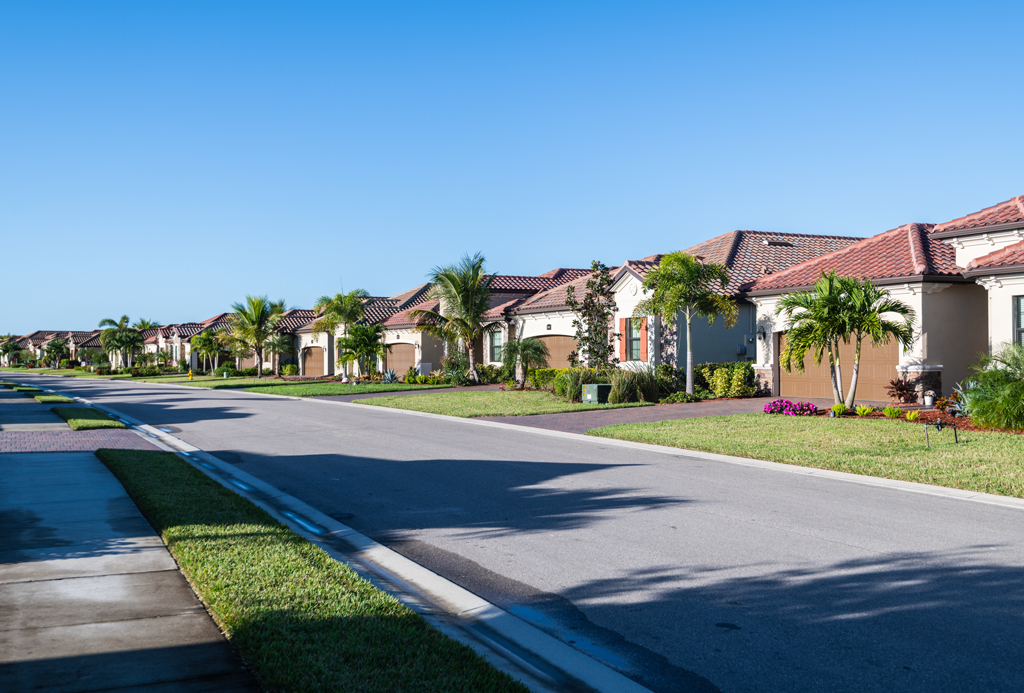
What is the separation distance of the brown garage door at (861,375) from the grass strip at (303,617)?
19076mm

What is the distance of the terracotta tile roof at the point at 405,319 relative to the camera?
4284cm

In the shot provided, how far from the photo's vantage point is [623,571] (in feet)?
21.7

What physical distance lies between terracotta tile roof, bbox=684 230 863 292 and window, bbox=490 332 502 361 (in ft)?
33.5

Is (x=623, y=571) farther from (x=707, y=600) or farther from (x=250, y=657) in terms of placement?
(x=250, y=657)

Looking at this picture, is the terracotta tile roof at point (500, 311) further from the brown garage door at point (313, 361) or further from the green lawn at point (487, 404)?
the brown garage door at point (313, 361)

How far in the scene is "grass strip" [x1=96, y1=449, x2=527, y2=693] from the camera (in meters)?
4.26

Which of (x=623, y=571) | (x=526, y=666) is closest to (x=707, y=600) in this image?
(x=623, y=571)

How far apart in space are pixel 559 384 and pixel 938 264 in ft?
39.0

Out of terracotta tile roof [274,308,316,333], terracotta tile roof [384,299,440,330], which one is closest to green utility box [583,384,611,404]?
terracotta tile roof [384,299,440,330]

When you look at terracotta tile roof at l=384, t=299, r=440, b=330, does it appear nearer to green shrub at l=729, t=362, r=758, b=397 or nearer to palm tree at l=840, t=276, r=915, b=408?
green shrub at l=729, t=362, r=758, b=397

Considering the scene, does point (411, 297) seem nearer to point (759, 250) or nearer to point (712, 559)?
point (759, 250)

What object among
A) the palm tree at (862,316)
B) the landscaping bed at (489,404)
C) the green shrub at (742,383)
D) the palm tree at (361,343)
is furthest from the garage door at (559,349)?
the palm tree at (862,316)

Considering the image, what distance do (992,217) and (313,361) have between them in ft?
149

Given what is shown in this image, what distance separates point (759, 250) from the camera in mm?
31641
